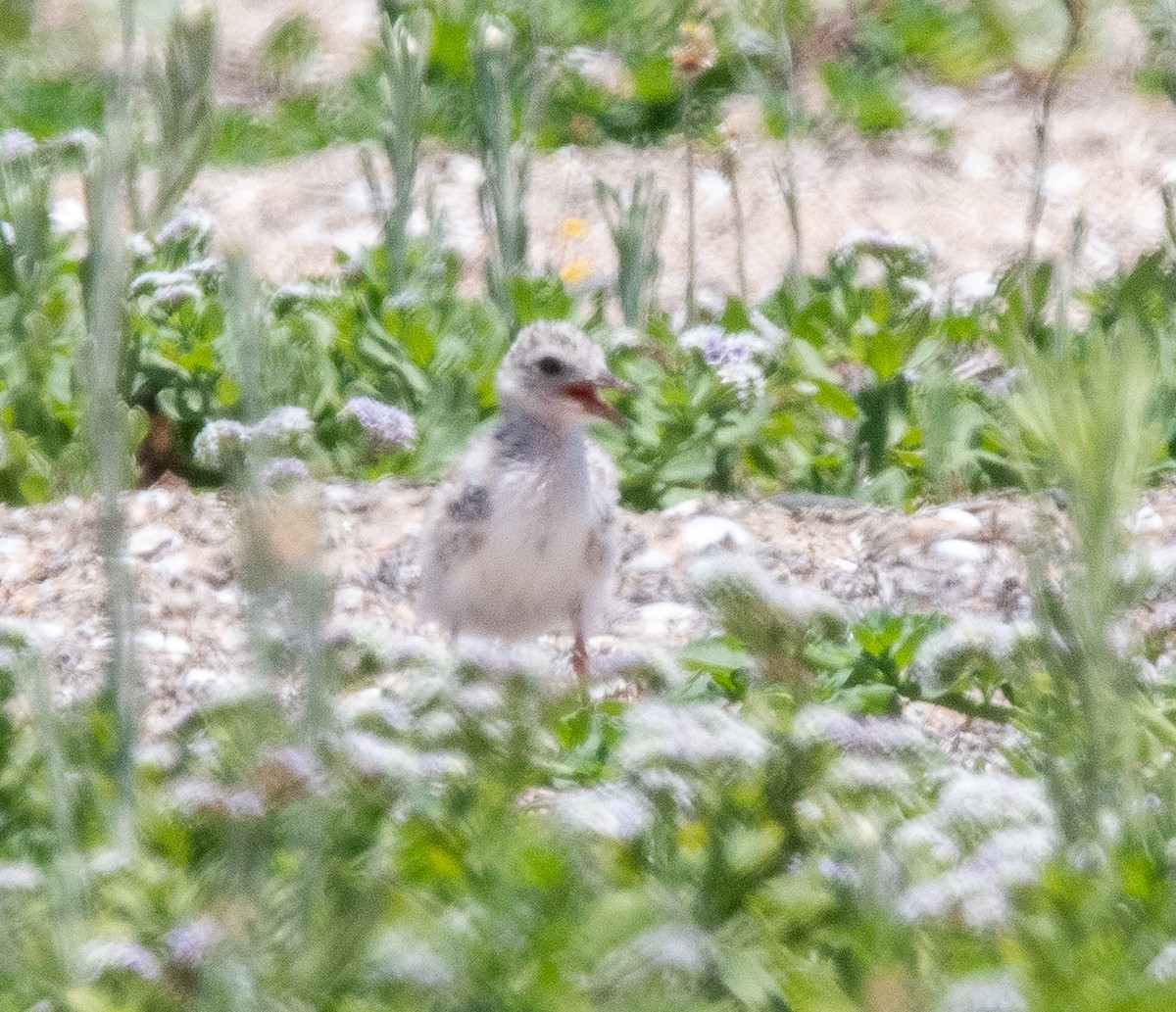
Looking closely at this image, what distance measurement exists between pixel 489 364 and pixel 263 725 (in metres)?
4.37

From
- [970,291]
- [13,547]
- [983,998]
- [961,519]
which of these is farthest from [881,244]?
[983,998]

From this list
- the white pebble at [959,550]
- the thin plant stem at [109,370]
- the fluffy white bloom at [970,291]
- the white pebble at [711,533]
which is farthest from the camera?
the fluffy white bloom at [970,291]

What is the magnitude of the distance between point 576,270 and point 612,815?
5.46 metres

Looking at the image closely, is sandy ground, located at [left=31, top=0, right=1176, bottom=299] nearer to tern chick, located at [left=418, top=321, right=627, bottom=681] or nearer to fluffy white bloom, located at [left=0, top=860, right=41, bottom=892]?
tern chick, located at [left=418, top=321, right=627, bottom=681]

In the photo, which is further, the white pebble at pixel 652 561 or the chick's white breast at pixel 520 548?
the white pebble at pixel 652 561

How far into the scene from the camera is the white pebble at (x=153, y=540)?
17.9 ft

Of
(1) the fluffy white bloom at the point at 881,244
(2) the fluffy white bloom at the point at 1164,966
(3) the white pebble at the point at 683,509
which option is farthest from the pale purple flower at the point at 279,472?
(1) the fluffy white bloom at the point at 881,244

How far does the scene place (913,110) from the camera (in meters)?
9.70

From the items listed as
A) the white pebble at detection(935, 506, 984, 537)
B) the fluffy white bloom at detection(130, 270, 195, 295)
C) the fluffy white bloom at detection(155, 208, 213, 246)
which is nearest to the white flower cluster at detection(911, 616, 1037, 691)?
the white pebble at detection(935, 506, 984, 537)

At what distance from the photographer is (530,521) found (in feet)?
16.1

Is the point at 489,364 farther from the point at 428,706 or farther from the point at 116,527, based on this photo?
the point at 116,527

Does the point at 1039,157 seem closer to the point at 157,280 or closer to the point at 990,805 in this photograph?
the point at 157,280

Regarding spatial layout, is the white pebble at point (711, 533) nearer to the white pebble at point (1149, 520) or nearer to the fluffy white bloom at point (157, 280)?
the white pebble at point (1149, 520)

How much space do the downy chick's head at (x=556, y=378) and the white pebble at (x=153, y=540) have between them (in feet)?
2.91
